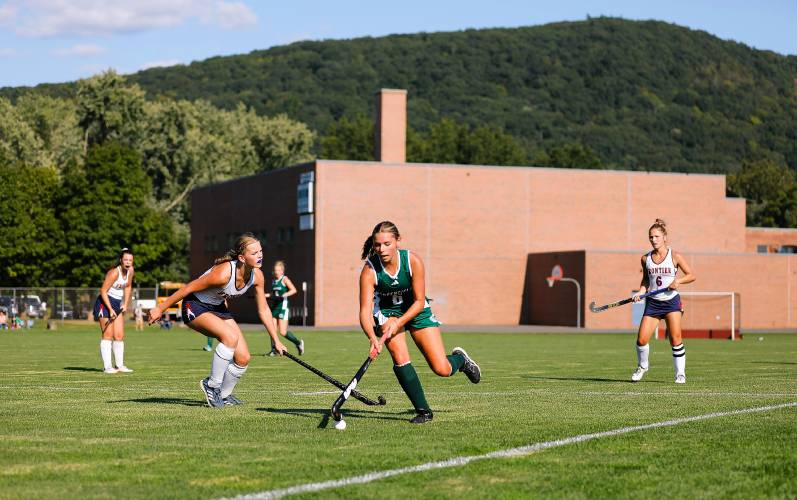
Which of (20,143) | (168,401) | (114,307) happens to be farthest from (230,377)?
(20,143)

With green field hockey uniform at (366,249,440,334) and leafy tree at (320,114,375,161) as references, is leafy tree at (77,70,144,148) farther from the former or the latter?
green field hockey uniform at (366,249,440,334)

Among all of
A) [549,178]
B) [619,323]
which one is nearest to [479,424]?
[619,323]

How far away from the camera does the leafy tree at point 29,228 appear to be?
3182 inches

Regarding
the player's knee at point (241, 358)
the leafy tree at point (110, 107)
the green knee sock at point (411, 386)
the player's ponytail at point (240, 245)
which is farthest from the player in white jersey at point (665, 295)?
→ the leafy tree at point (110, 107)

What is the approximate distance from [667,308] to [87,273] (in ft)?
221

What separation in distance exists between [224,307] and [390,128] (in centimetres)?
6164

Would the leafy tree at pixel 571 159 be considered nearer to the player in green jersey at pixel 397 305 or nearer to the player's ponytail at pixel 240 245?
the player's ponytail at pixel 240 245

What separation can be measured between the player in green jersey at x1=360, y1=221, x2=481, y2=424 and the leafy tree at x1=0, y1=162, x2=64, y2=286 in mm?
71905

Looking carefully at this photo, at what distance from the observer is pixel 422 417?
11914mm

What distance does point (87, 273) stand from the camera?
81.8 m

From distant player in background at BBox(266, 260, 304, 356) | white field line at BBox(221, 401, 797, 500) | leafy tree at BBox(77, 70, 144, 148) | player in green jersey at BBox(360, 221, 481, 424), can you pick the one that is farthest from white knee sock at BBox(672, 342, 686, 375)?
leafy tree at BBox(77, 70, 144, 148)

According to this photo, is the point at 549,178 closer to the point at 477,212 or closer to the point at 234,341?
the point at 477,212

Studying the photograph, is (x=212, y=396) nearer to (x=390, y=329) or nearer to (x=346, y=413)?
(x=346, y=413)

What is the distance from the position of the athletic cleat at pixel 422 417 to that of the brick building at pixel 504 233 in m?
56.2
